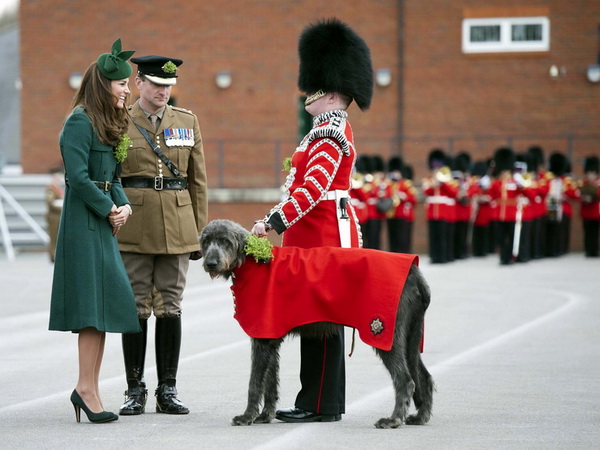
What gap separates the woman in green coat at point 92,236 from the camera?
7379mm

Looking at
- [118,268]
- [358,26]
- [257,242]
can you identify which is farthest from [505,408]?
[358,26]

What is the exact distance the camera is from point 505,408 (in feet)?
26.8

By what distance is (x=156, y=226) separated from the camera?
7941 millimetres

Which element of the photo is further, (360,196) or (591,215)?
(591,215)

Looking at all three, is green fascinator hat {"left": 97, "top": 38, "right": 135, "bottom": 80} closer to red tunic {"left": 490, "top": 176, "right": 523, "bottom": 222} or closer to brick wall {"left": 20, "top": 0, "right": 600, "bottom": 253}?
red tunic {"left": 490, "top": 176, "right": 523, "bottom": 222}

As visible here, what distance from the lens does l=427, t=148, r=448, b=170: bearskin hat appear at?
2738cm

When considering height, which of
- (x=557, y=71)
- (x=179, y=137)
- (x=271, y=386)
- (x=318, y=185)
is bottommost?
(x=271, y=386)

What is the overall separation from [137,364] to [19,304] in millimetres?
8184

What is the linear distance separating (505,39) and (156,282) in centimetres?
2300

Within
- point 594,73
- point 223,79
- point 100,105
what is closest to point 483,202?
point 594,73

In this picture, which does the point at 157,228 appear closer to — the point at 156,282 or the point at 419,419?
the point at 156,282

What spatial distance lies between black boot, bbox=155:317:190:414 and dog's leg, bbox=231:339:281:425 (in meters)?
0.63

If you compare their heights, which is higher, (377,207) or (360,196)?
(360,196)

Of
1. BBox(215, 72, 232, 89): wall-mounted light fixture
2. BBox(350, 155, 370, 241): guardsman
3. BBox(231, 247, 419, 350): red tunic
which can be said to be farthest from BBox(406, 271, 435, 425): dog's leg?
BBox(215, 72, 232, 89): wall-mounted light fixture
